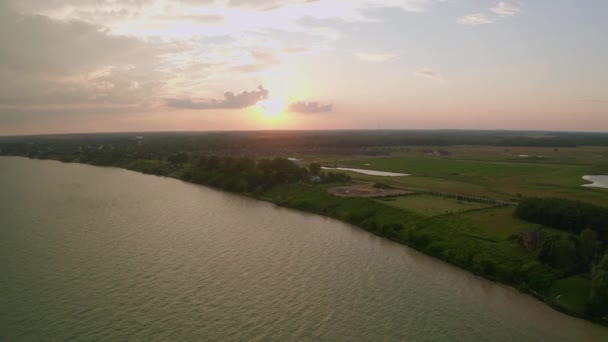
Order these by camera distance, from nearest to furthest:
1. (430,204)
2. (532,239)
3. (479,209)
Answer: (532,239) → (479,209) → (430,204)

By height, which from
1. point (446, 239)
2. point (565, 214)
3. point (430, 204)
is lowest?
point (446, 239)

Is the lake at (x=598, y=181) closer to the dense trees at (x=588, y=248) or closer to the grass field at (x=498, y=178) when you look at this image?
the grass field at (x=498, y=178)

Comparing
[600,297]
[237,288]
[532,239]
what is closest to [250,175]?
[237,288]

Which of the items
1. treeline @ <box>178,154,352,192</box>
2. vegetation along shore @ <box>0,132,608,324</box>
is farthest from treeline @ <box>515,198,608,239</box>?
treeline @ <box>178,154,352,192</box>

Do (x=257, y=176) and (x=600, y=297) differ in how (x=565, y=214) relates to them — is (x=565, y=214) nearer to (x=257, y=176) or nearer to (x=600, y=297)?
(x=600, y=297)

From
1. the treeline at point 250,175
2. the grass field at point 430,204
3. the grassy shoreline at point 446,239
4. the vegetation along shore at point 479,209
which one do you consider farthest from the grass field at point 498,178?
the grassy shoreline at point 446,239

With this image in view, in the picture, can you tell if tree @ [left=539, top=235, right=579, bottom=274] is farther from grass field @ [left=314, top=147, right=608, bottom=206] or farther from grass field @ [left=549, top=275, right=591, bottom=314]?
grass field @ [left=314, top=147, right=608, bottom=206]
